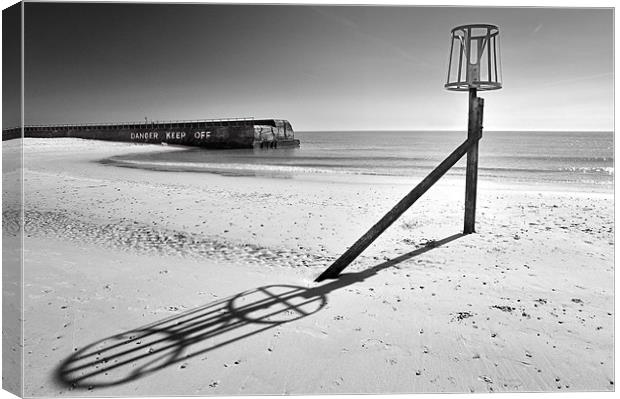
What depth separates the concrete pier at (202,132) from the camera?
3544 centimetres

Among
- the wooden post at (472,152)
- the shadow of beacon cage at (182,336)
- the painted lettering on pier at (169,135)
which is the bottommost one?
the shadow of beacon cage at (182,336)

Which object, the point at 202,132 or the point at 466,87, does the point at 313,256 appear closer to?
the point at 466,87

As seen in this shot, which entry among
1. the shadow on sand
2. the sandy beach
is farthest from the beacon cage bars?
the shadow on sand

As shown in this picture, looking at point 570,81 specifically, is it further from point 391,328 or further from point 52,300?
point 52,300

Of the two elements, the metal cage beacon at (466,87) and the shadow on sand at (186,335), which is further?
the metal cage beacon at (466,87)

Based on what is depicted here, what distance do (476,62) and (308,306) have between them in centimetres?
314

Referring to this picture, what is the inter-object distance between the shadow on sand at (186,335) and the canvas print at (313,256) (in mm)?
14

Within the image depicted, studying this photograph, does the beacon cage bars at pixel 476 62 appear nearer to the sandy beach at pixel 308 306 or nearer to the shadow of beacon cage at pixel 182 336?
the sandy beach at pixel 308 306

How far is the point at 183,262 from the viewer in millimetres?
4559

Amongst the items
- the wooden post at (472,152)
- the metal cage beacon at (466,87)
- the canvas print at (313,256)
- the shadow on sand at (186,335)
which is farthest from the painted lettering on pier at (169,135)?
the shadow on sand at (186,335)

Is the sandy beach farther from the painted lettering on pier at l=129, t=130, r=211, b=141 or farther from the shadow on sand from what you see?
the painted lettering on pier at l=129, t=130, r=211, b=141

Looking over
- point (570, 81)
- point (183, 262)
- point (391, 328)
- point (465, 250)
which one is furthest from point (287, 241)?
point (570, 81)

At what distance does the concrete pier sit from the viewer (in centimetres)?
3544

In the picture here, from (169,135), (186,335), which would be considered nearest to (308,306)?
(186,335)
